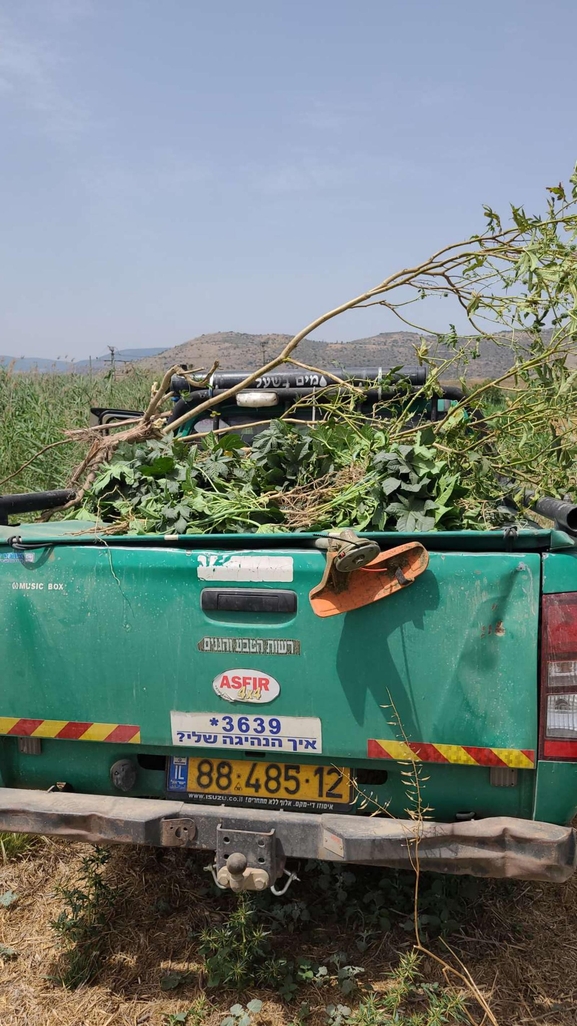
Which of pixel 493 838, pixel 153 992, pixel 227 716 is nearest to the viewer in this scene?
pixel 493 838

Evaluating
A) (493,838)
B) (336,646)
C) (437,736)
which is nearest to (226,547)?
(336,646)

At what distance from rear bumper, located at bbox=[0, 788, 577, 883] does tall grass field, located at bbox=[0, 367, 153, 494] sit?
3.97 m

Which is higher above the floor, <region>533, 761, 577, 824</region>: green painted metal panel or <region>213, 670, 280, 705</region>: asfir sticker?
<region>213, 670, 280, 705</region>: asfir sticker

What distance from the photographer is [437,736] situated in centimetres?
236

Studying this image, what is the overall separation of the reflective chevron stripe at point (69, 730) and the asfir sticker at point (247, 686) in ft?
1.17

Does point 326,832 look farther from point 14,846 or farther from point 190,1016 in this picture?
point 14,846

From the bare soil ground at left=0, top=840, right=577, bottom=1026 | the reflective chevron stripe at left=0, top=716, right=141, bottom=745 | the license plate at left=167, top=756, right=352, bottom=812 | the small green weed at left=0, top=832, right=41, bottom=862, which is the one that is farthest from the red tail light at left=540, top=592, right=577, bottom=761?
the small green weed at left=0, top=832, right=41, bottom=862

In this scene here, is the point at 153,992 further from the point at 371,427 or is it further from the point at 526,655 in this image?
the point at 371,427

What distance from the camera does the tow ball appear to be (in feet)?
7.74

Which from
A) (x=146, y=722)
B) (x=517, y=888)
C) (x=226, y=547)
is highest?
(x=226, y=547)

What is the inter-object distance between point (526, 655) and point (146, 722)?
4.22 feet

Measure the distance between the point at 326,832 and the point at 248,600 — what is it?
30.3 inches

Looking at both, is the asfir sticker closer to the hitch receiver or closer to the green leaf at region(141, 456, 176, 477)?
the hitch receiver

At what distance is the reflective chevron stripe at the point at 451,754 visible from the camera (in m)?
2.31
